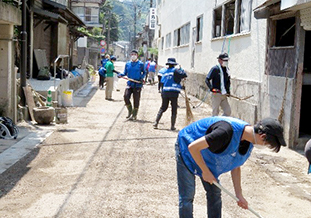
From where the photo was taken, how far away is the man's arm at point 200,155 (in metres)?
3.36

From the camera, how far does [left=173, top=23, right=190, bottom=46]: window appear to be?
2403 centimetres

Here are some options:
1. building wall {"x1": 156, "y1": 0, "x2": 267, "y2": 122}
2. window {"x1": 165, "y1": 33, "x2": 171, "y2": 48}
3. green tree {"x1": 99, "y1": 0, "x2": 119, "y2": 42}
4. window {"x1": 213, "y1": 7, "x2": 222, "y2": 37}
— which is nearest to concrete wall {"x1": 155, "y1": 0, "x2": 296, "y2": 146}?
building wall {"x1": 156, "y1": 0, "x2": 267, "y2": 122}

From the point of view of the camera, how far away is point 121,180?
6.22 metres

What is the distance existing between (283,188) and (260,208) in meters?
1.11

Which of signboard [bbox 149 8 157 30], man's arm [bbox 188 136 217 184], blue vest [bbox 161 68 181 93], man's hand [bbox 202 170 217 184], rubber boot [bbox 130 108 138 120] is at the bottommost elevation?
rubber boot [bbox 130 108 138 120]

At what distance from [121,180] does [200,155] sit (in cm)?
294

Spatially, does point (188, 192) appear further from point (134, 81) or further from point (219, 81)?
point (134, 81)

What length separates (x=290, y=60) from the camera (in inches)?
357

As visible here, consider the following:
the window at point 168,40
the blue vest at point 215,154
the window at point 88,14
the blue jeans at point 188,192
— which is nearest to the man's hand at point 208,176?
the blue vest at point 215,154

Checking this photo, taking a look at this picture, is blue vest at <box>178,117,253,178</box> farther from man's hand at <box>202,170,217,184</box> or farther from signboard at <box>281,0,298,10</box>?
signboard at <box>281,0,298,10</box>

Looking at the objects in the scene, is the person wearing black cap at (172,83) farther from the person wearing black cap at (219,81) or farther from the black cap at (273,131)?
the black cap at (273,131)

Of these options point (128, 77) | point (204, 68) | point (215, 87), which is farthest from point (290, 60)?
point (204, 68)

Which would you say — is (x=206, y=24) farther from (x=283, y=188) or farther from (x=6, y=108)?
(x=283, y=188)

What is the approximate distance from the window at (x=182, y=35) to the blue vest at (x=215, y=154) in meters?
20.2
